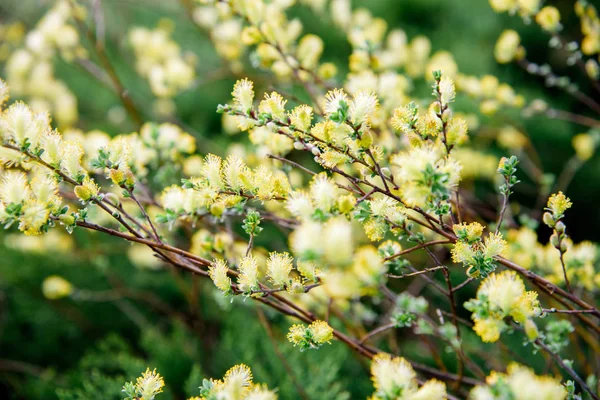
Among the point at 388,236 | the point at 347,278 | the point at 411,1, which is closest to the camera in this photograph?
the point at 347,278

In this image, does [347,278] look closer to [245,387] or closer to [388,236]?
[245,387]

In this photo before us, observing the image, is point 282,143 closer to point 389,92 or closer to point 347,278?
point 389,92

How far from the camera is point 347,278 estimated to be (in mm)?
390

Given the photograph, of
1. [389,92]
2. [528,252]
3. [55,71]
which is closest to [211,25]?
[389,92]

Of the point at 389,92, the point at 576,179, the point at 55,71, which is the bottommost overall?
the point at 389,92

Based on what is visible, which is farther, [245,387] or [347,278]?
[245,387]

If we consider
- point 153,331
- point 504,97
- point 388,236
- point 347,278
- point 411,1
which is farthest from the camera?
point 411,1

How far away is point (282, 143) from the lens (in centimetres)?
74

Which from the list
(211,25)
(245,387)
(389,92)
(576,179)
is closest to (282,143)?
(389,92)

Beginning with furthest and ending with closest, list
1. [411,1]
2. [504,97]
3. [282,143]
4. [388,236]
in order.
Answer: [411,1] → [388,236] → [504,97] → [282,143]

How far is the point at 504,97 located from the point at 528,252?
0.37 m

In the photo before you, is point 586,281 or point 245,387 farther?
point 586,281

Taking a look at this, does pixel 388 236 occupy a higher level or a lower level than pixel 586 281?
higher

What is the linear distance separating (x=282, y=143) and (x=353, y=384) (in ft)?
2.02
